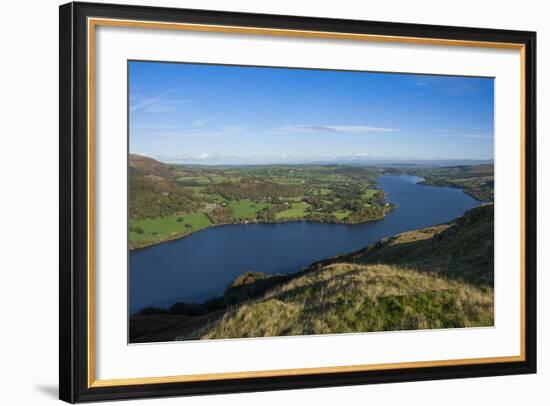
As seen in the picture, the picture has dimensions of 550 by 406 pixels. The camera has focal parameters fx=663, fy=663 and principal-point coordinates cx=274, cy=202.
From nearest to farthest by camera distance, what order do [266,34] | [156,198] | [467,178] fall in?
[266,34], [156,198], [467,178]

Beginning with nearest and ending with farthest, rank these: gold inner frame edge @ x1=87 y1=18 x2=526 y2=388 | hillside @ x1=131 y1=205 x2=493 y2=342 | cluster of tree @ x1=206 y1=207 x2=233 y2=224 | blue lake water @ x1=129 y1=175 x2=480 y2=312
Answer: gold inner frame edge @ x1=87 y1=18 x2=526 y2=388 < blue lake water @ x1=129 y1=175 x2=480 y2=312 < hillside @ x1=131 y1=205 x2=493 y2=342 < cluster of tree @ x1=206 y1=207 x2=233 y2=224

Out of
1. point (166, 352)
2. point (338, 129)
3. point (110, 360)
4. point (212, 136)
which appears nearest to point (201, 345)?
point (166, 352)

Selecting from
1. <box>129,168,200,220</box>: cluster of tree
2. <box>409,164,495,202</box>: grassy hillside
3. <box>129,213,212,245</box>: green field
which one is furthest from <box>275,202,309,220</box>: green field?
<box>409,164,495,202</box>: grassy hillside

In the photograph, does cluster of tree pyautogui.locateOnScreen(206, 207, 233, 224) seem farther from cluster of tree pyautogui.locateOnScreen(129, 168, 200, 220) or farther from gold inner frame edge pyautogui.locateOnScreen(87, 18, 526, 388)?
gold inner frame edge pyautogui.locateOnScreen(87, 18, 526, 388)

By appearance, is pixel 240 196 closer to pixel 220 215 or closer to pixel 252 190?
pixel 252 190

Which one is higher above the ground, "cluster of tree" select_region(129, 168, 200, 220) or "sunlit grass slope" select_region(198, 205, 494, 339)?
"cluster of tree" select_region(129, 168, 200, 220)

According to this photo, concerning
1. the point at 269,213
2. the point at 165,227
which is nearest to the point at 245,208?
the point at 269,213
